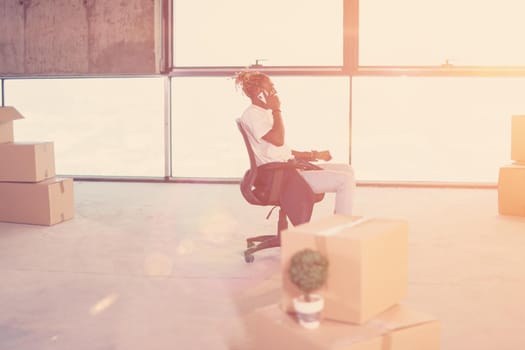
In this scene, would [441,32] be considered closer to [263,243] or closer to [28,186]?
[263,243]

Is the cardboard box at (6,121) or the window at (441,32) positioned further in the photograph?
the window at (441,32)

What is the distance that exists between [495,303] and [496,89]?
459 centimetres

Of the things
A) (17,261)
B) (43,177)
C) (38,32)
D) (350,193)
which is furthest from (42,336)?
(38,32)

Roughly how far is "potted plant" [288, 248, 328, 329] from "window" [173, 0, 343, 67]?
215 inches

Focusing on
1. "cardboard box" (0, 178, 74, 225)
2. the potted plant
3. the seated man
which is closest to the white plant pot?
the potted plant

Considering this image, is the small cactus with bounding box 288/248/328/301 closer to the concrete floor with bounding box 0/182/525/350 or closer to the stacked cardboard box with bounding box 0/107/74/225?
the concrete floor with bounding box 0/182/525/350

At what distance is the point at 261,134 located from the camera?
12.1 feet

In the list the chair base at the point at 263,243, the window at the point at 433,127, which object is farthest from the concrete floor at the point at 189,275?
the window at the point at 433,127

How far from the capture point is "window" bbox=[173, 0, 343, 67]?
23.5 ft

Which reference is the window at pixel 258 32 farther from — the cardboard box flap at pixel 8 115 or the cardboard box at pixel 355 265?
the cardboard box at pixel 355 265

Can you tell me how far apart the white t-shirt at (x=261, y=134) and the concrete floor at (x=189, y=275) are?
609mm

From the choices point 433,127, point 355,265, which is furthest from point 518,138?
point 355,265

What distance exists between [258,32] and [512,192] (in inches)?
131

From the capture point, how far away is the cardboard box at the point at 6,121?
5.12m
